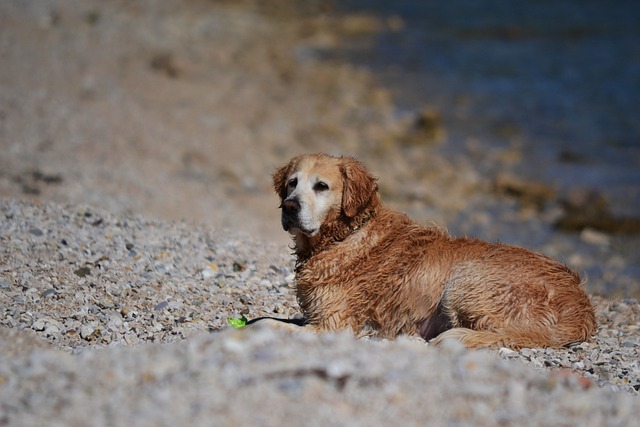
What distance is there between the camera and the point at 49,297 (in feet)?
22.9

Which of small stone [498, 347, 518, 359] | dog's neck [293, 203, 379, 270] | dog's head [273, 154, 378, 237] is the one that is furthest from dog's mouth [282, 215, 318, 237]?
small stone [498, 347, 518, 359]

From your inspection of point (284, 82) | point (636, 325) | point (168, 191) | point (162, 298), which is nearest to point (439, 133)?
point (284, 82)

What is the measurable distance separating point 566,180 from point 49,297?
1153 centimetres

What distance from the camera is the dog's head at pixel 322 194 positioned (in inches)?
259

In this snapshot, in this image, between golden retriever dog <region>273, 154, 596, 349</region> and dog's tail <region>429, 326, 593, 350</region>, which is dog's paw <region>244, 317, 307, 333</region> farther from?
dog's tail <region>429, 326, 593, 350</region>

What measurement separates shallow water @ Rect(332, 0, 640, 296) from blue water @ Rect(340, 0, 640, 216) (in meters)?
0.04

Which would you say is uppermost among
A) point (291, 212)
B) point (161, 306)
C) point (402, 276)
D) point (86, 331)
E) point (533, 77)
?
point (533, 77)

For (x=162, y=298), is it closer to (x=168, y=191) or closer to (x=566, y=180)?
(x=168, y=191)

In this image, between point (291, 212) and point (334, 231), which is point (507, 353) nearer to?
point (334, 231)

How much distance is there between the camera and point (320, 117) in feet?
61.7

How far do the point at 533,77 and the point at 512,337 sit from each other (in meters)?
19.1

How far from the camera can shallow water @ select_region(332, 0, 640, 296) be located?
13922mm

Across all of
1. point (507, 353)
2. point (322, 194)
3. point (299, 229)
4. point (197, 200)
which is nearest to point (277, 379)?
point (507, 353)

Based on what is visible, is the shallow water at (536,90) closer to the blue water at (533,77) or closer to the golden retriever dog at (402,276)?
the blue water at (533,77)
